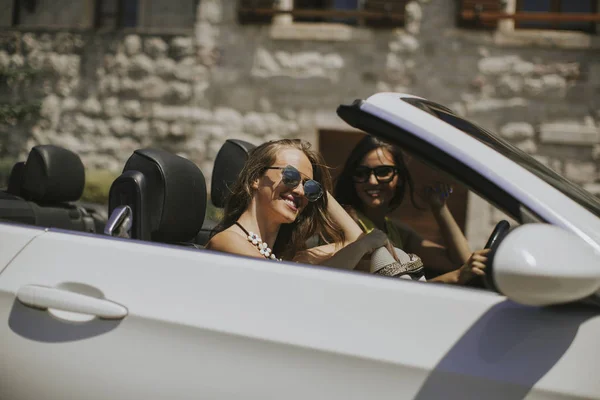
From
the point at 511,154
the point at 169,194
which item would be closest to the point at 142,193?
the point at 169,194

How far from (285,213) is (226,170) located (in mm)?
479

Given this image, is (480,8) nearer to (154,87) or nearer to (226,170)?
(154,87)

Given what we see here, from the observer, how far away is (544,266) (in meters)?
1.40

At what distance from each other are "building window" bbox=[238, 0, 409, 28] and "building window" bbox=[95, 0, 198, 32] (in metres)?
0.85

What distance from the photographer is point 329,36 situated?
8.57m

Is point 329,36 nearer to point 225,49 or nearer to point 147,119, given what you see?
point 225,49

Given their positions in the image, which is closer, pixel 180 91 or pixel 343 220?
pixel 343 220

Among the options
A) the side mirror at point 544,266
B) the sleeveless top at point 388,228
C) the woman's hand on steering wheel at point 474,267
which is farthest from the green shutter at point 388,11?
the side mirror at point 544,266

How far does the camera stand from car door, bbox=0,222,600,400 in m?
1.50

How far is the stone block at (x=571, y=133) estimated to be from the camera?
8.21 metres

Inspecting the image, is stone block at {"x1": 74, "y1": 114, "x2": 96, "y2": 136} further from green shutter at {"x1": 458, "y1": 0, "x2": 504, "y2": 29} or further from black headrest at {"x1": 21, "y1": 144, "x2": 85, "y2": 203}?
black headrest at {"x1": 21, "y1": 144, "x2": 85, "y2": 203}

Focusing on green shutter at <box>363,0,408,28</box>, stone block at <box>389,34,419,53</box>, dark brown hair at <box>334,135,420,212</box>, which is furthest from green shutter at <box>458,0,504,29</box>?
dark brown hair at <box>334,135,420,212</box>

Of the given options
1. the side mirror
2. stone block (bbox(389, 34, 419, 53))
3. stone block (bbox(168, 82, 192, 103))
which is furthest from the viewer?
stone block (bbox(168, 82, 192, 103))

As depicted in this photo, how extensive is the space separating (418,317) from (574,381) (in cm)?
34
